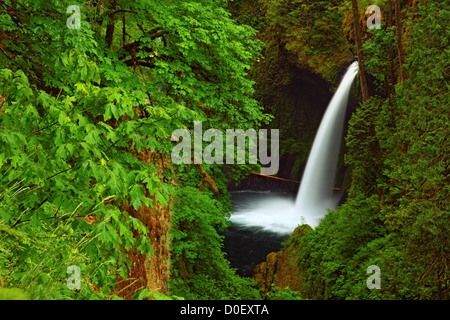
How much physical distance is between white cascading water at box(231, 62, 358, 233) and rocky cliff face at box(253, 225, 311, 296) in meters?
5.13

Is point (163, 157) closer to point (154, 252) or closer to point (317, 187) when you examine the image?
point (154, 252)

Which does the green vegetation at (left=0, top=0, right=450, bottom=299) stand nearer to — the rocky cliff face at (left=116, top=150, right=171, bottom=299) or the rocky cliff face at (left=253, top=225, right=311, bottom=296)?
the rocky cliff face at (left=116, top=150, right=171, bottom=299)

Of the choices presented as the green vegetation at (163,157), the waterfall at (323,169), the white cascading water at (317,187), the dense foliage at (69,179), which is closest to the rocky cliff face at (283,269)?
the green vegetation at (163,157)

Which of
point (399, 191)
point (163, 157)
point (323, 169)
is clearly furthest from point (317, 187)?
point (163, 157)

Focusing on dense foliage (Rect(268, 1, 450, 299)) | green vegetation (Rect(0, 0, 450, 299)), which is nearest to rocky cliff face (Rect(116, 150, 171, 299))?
green vegetation (Rect(0, 0, 450, 299))

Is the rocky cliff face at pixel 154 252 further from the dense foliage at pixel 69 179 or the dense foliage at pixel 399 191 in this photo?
the dense foliage at pixel 399 191

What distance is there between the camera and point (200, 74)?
8.74 m

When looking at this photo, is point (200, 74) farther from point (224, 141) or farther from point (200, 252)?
point (200, 252)

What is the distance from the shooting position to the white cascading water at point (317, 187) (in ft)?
62.7
